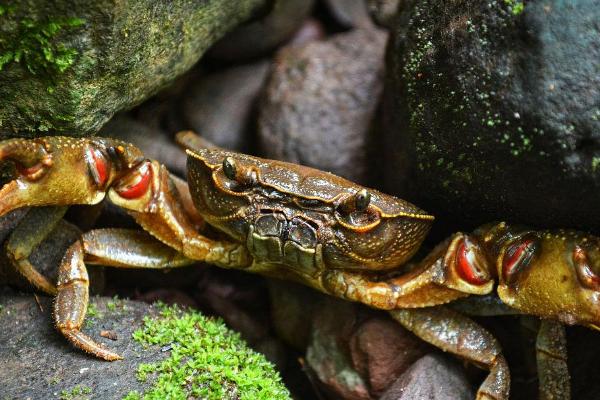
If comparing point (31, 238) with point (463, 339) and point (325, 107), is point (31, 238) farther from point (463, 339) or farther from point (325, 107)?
point (463, 339)

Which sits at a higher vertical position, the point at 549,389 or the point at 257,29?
the point at 257,29

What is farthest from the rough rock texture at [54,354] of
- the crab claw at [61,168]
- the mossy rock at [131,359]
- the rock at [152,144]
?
the rock at [152,144]

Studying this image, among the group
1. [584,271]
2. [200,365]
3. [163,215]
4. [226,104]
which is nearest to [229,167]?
[163,215]

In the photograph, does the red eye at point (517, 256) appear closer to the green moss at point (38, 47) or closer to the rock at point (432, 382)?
the rock at point (432, 382)

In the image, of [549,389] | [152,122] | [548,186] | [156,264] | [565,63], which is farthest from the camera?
[152,122]

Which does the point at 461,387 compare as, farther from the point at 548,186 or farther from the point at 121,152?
the point at 121,152

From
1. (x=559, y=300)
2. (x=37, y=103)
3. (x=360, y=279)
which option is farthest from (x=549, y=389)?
(x=37, y=103)
